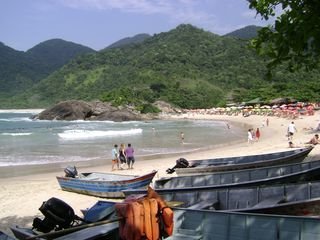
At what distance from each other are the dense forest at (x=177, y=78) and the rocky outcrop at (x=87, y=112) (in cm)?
919

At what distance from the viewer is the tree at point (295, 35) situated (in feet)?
23.1

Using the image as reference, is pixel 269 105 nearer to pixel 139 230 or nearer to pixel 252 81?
pixel 252 81

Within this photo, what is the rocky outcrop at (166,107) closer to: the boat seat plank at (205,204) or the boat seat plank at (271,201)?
the boat seat plank at (205,204)

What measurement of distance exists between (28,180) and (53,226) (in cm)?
1304

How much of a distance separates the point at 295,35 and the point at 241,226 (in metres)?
3.34

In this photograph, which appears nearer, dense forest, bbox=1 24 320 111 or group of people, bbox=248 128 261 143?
group of people, bbox=248 128 261 143

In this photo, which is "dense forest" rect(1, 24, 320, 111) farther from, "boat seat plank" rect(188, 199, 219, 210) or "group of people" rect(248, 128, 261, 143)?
"boat seat plank" rect(188, 199, 219, 210)

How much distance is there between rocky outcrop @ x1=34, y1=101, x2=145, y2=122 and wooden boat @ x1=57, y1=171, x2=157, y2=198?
69.1 m

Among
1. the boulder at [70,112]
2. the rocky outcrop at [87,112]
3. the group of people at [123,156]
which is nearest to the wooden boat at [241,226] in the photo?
the group of people at [123,156]

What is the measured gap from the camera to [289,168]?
44.3 feet

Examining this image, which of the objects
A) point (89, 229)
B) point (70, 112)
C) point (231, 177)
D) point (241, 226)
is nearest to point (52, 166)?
point (231, 177)

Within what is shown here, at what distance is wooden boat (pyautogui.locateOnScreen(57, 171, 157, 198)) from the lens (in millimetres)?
14750

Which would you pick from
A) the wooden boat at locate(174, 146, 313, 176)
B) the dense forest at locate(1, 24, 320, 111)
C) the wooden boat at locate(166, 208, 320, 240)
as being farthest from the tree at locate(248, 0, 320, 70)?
the dense forest at locate(1, 24, 320, 111)

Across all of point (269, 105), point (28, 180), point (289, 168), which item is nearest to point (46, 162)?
point (28, 180)
